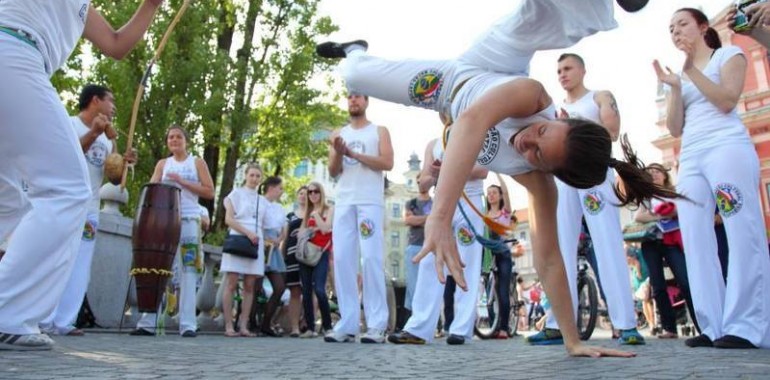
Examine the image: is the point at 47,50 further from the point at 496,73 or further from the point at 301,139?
the point at 301,139

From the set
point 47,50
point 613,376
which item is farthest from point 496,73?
point 47,50

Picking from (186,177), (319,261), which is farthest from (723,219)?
(186,177)

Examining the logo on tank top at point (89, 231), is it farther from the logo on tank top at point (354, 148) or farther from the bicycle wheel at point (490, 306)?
the bicycle wheel at point (490, 306)

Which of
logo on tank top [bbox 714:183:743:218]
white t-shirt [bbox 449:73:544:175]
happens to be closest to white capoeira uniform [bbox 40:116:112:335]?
white t-shirt [bbox 449:73:544:175]

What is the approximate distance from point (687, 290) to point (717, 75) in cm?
278

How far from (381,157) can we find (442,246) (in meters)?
3.88

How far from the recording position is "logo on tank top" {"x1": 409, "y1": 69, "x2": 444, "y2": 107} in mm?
4062

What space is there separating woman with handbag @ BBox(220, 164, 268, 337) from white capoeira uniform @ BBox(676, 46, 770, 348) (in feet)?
16.7

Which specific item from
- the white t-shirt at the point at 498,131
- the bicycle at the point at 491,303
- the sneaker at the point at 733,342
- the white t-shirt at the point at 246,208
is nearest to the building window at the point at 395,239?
the bicycle at the point at 491,303

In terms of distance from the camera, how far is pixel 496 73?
3779 millimetres

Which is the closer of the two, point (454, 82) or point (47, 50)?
point (47, 50)

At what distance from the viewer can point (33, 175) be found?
324 centimetres

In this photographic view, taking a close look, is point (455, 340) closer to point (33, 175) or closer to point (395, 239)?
point (33, 175)

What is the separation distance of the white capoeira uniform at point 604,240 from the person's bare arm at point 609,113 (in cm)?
29
